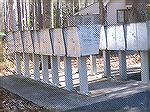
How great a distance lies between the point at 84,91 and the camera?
6730 mm

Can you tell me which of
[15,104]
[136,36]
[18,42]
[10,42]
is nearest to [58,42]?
[136,36]

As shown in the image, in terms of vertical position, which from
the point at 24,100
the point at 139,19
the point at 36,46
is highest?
the point at 139,19

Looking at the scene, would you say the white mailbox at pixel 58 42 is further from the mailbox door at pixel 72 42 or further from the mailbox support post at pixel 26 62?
the mailbox support post at pixel 26 62

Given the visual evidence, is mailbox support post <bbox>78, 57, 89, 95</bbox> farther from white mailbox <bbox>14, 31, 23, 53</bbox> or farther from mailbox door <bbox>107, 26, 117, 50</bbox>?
white mailbox <bbox>14, 31, 23, 53</bbox>

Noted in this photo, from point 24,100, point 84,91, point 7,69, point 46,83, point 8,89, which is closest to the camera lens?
point 24,100

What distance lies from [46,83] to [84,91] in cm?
147

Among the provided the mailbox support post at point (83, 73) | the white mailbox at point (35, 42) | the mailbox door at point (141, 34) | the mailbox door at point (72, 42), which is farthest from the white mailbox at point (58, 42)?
the mailbox door at point (141, 34)

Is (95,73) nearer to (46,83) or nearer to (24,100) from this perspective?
(46,83)

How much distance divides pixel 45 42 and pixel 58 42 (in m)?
0.51

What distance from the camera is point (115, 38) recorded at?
25.0 feet

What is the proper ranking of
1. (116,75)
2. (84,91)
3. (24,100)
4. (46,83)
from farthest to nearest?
(116,75), (46,83), (84,91), (24,100)

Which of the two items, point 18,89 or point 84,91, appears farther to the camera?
point 18,89

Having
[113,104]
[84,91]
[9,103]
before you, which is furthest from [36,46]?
[113,104]

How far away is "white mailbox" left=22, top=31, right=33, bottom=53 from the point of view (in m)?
8.17
